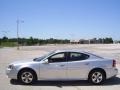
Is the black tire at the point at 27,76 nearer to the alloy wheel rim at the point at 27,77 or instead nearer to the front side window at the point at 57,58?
the alloy wheel rim at the point at 27,77

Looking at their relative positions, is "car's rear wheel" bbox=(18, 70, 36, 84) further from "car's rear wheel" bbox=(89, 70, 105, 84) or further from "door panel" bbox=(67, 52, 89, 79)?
"car's rear wheel" bbox=(89, 70, 105, 84)

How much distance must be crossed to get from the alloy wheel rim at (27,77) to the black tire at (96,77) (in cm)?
233

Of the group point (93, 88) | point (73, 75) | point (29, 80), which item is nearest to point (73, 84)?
point (73, 75)

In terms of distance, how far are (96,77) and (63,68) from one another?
137 cm

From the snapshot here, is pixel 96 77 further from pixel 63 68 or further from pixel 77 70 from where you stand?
pixel 63 68

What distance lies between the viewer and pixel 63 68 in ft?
34.1

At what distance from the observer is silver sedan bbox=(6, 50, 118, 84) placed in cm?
1038

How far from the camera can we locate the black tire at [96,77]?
10570mm

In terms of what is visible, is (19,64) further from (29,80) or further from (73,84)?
(73,84)

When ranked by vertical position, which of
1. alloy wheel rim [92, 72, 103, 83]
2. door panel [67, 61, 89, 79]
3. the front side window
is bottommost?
alloy wheel rim [92, 72, 103, 83]

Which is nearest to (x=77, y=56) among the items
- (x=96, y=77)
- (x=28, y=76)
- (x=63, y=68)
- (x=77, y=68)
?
(x=77, y=68)

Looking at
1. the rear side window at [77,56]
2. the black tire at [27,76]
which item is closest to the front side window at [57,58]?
the rear side window at [77,56]

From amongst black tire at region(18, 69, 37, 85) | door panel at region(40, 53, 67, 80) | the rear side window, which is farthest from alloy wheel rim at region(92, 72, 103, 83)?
black tire at region(18, 69, 37, 85)

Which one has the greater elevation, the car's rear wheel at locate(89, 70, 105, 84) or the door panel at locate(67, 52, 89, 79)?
the door panel at locate(67, 52, 89, 79)
